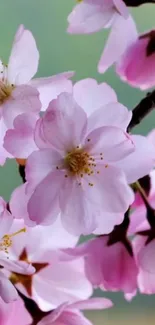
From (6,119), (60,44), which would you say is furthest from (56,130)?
(60,44)

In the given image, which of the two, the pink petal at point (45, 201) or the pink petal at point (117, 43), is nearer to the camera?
the pink petal at point (45, 201)

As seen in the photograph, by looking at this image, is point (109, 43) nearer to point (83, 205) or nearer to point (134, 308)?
point (83, 205)

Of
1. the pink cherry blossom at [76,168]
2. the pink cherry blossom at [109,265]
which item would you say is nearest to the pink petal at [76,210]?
the pink cherry blossom at [76,168]

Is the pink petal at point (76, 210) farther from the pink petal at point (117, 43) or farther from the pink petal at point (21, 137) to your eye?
the pink petal at point (117, 43)

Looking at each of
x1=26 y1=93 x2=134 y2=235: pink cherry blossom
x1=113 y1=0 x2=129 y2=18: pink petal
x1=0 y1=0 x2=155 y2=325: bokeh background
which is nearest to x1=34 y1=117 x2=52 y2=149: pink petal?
x1=26 y1=93 x2=134 y2=235: pink cherry blossom

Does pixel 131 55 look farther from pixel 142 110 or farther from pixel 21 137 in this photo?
pixel 21 137
